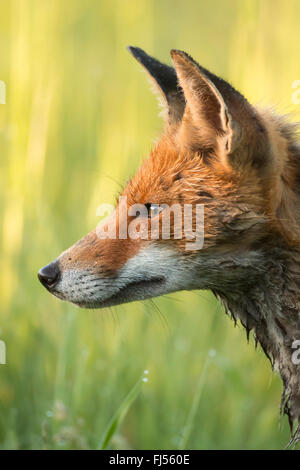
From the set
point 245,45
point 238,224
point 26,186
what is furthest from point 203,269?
point 26,186

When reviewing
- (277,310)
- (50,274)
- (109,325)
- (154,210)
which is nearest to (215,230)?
(154,210)

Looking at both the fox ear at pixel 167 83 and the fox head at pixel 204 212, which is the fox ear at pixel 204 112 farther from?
the fox ear at pixel 167 83

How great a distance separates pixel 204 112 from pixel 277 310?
2.88 feet

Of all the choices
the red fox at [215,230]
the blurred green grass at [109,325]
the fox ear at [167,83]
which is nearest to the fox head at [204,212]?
the red fox at [215,230]

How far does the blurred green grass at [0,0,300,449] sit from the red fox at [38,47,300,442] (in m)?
0.75

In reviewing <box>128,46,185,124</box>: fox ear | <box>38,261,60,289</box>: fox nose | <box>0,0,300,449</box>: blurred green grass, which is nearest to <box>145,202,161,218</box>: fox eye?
<box>38,261,60,289</box>: fox nose

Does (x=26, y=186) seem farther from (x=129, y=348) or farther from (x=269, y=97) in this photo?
(x=269, y=97)

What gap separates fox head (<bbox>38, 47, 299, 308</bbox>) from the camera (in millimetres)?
2742

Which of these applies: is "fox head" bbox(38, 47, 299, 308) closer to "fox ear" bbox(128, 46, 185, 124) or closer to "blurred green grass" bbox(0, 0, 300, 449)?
"fox ear" bbox(128, 46, 185, 124)

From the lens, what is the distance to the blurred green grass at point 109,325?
4066 mm

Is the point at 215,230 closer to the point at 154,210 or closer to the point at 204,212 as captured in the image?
the point at 204,212

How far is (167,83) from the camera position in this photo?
10.7 ft

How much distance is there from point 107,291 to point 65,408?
3.97ft

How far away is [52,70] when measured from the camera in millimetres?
4773
